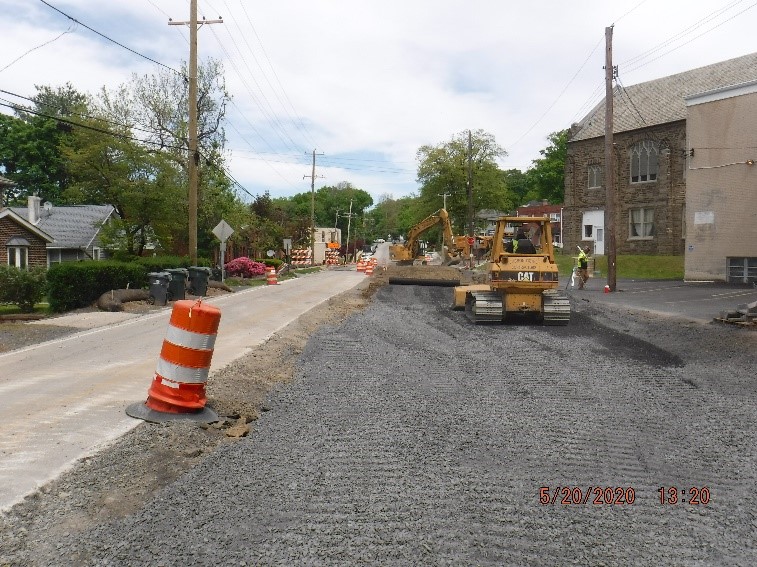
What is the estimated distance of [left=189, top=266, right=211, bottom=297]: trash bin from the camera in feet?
94.0

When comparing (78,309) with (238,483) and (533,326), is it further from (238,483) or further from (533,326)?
(238,483)

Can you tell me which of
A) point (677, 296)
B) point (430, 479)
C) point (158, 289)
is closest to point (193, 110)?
point (158, 289)

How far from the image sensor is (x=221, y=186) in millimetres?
47281

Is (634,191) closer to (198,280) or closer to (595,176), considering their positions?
(595,176)

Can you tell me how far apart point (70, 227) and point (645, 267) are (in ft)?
118

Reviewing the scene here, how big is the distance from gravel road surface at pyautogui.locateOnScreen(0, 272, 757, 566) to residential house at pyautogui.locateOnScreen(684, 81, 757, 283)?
2474 centimetres

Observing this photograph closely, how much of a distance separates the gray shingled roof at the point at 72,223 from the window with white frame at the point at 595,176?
32.1 meters

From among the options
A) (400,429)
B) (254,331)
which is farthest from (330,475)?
(254,331)

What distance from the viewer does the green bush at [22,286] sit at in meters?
25.6

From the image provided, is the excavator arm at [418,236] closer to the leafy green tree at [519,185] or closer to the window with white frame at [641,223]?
the window with white frame at [641,223]

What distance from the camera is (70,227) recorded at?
48.4 meters

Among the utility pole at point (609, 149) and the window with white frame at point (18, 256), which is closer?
the utility pole at point (609, 149)
